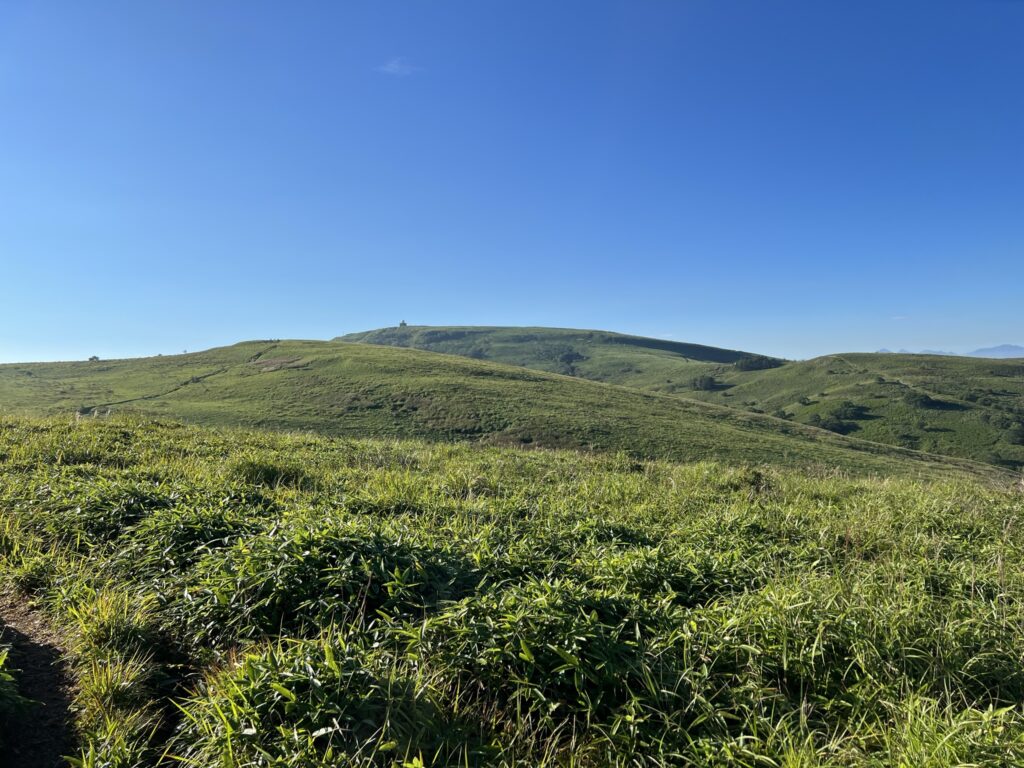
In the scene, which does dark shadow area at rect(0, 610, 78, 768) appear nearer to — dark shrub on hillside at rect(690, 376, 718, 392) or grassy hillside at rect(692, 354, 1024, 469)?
grassy hillside at rect(692, 354, 1024, 469)

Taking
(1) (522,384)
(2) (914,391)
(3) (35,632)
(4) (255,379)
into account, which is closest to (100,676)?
(3) (35,632)

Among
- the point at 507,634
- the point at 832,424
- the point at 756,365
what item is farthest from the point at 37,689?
the point at 756,365

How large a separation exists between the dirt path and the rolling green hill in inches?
2708

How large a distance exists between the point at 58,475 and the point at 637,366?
5456 inches

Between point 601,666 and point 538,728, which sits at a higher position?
point 601,666

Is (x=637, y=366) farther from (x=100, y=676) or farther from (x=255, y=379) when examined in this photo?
(x=100, y=676)

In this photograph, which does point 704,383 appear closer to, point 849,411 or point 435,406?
point 849,411

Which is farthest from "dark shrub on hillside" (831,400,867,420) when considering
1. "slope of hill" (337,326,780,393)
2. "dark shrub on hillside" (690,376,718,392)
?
"slope of hill" (337,326,780,393)

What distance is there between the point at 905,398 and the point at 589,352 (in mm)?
89649

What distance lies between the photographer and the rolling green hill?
68.2 meters

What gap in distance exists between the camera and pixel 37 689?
347 centimetres

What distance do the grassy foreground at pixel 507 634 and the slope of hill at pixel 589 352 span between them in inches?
4345

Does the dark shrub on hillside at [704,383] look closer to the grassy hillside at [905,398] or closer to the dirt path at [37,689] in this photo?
the grassy hillside at [905,398]

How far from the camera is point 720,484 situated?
10211 mm
